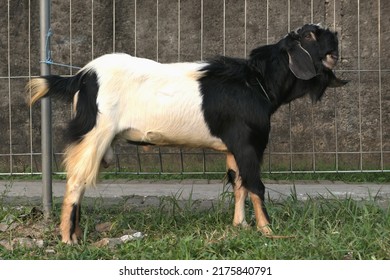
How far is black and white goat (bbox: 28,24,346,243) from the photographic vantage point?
405 centimetres

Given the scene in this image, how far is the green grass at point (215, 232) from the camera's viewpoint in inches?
143

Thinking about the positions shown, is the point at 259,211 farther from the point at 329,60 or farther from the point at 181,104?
the point at 329,60

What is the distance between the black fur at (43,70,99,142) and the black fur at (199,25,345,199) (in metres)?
0.72

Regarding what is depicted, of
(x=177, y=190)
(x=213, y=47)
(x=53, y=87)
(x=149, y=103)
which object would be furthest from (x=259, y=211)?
(x=213, y=47)

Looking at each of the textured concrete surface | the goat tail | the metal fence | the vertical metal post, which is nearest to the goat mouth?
the textured concrete surface

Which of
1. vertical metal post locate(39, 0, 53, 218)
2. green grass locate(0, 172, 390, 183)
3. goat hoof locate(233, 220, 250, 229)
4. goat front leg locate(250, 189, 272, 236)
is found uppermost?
vertical metal post locate(39, 0, 53, 218)

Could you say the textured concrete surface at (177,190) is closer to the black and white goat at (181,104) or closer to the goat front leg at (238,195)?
the goat front leg at (238,195)

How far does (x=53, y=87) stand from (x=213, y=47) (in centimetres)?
349

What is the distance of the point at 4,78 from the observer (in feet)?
23.9

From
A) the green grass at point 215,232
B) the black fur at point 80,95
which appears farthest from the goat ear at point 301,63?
the black fur at point 80,95

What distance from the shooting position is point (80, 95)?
13.5ft

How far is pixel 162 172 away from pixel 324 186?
175 cm

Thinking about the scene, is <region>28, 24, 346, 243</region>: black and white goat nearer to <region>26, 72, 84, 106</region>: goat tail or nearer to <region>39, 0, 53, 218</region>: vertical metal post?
<region>26, 72, 84, 106</region>: goat tail

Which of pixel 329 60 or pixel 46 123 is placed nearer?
pixel 329 60
